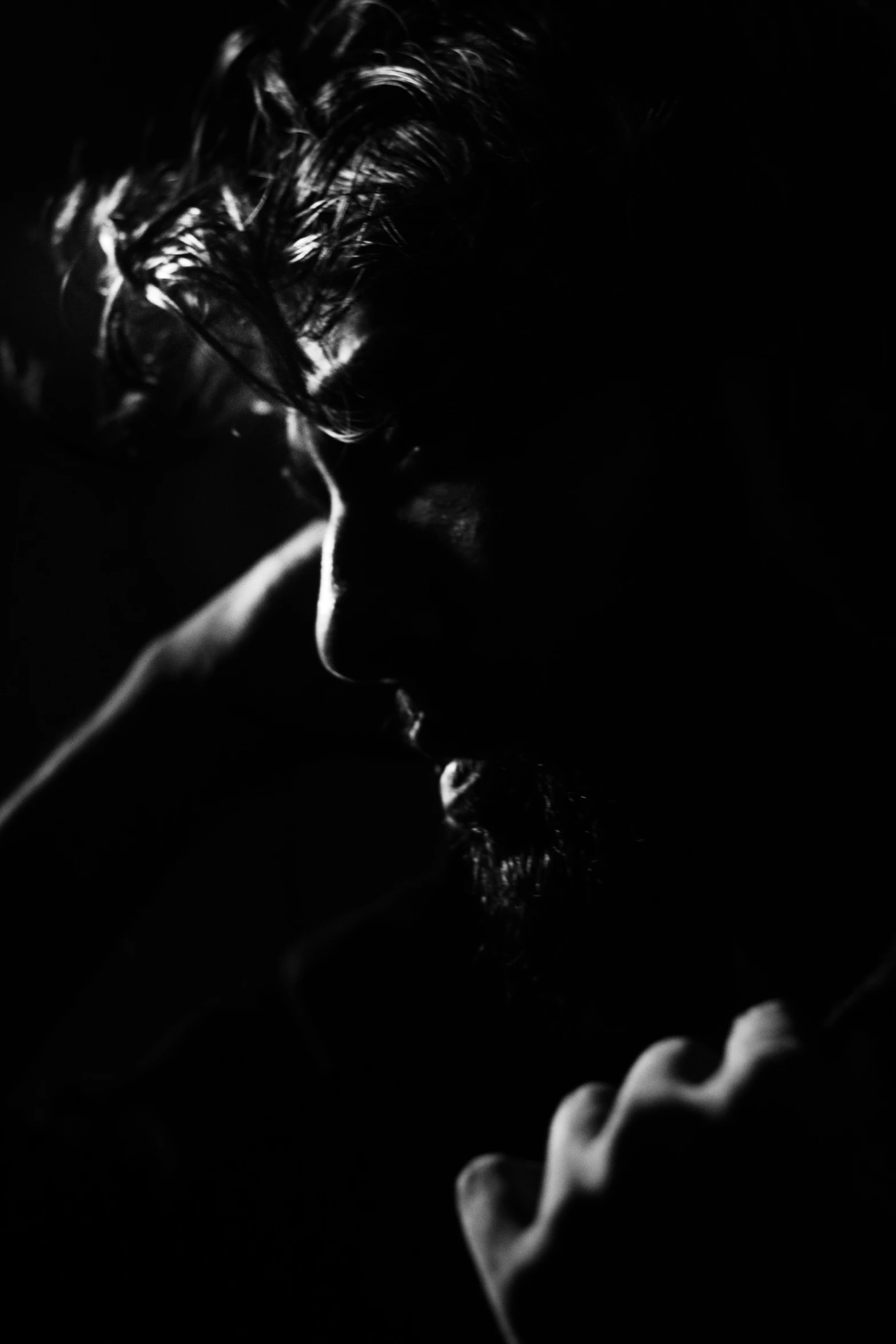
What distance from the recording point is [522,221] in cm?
73

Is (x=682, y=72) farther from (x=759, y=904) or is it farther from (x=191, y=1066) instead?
(x=191, y=1066)

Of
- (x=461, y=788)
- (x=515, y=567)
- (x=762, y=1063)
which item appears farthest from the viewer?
(x=461, y=788)

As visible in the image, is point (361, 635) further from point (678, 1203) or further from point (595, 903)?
point (678, 1203)

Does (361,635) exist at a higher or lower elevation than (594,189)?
lower

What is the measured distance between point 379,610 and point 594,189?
0.31 m

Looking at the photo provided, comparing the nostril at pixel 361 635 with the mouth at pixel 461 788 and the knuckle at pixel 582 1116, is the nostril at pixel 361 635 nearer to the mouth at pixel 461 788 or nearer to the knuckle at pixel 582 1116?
the mouth at pixel 461 788

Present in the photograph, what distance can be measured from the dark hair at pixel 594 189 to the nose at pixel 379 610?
11 centimetres

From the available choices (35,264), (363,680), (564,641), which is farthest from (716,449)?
(35,264)

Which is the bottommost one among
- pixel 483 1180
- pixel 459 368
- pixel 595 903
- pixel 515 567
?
pixel 595 903

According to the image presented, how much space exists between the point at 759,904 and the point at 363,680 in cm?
38

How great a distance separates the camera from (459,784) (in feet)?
2.67

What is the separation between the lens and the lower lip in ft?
2.59

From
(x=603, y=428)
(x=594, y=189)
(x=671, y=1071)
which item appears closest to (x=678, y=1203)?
(x=671, y=1071)

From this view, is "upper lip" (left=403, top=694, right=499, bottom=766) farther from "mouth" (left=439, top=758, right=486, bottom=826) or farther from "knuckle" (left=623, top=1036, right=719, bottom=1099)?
"knuckle" (left=623, top=1036, right=719, bottom=1099)
